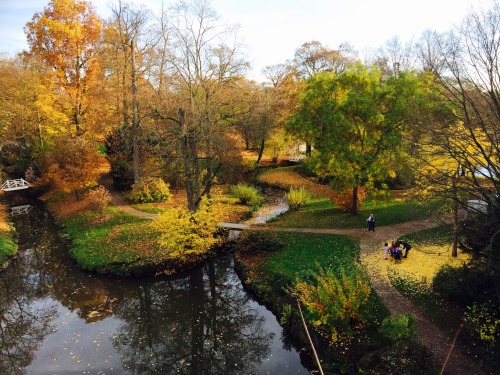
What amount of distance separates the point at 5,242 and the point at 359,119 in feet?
71.8

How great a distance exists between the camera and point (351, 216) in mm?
22500

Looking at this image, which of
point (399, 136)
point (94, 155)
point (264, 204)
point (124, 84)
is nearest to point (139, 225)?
point (94, 155)

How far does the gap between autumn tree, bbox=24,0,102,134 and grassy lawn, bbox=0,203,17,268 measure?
10941mm

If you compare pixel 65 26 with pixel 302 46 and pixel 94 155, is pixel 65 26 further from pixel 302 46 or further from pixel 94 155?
pixel 302 46

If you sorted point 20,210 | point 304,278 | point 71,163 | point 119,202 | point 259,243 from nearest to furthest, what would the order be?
1. point 304,278
2. point 259,243
3. point 71,163
4. point 119,202
5. point 20,210

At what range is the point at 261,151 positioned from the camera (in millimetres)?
40812

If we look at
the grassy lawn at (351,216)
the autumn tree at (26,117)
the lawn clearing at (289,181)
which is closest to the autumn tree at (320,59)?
the lawn clearing at (289,181)

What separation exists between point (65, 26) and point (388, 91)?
84.4 ft

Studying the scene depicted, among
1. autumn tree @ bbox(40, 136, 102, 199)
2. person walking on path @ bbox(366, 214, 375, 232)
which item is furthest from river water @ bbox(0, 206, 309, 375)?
autumn tree @ bbox(40, 136, 102, 199)

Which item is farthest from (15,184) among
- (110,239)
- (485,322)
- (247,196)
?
(485,322)

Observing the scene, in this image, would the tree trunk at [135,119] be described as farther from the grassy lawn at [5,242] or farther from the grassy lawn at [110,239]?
the grassy lawn at [5,242]

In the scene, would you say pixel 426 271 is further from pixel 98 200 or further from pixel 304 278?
pixel 98 200

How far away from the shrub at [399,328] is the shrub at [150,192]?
2053 cm

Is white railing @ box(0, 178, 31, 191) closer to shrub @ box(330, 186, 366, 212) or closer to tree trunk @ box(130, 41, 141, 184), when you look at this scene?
tree trunk @ box(130, 41, 141, 184)
